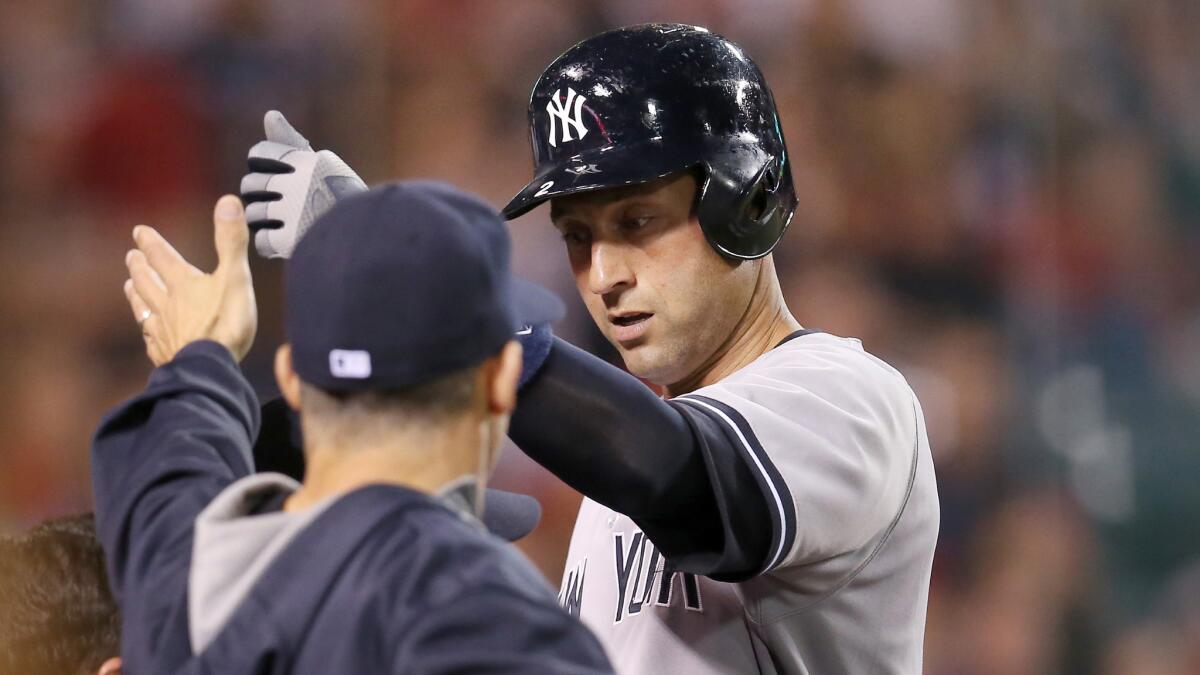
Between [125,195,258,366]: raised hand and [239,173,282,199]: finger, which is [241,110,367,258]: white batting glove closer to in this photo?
[239,173,282,199]: finger

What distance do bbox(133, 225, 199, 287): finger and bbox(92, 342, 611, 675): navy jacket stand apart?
25 cm

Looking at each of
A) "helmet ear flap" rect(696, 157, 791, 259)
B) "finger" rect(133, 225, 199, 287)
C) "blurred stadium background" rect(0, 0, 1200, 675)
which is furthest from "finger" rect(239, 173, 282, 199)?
"blurred stadium background" rect(0, 0, 1200, 675)

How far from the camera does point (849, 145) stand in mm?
4660

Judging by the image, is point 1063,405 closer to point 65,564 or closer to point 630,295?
point 630,295

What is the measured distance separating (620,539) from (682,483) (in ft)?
1.47

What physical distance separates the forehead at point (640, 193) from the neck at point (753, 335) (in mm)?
201

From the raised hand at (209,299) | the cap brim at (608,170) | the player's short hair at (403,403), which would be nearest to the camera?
the player's short hair at (403,403)

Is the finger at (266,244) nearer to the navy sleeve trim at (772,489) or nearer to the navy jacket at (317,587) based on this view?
the navy jacket at (317,587)

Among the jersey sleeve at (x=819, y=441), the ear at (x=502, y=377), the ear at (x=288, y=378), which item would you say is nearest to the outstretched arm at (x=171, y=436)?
the ear at (x=288, y=378)

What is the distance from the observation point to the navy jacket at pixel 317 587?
106 centimetres

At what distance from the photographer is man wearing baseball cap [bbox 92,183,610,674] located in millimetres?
1079

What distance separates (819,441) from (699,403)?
15 cm

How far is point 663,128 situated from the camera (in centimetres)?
196

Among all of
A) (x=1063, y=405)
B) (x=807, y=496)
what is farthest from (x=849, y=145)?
(x=807, y=496)
